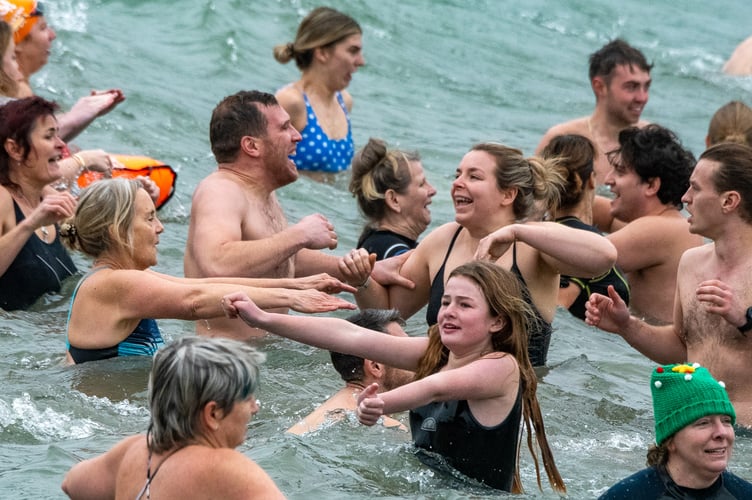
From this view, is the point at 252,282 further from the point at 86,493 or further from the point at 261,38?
the point at 261,38

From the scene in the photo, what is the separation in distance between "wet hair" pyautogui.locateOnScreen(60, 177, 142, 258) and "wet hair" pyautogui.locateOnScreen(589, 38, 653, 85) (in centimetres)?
570

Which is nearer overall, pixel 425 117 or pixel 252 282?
pixel 252 282

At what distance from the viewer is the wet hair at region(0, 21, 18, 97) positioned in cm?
938

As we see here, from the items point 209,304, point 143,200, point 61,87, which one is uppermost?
point 143,200

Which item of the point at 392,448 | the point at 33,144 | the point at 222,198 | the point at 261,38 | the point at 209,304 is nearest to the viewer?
the point at 392,448

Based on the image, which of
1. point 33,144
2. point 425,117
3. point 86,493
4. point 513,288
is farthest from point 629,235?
point 425,117

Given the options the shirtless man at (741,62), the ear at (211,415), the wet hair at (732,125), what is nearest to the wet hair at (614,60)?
the wet hair at (732,125)

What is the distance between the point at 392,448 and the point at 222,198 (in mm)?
2146

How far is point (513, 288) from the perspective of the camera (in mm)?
5406

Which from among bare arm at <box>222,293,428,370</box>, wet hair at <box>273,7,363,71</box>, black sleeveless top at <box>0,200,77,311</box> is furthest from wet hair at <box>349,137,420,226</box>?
wet hair at <box>273,7,363,71</box>

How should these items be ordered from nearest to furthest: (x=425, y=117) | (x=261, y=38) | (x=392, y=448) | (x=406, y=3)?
(x=392, y=448)
(x=425, y=117)
(x=261, y=38)
(x=406, y=3)

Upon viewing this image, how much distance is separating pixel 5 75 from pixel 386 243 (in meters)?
3.39

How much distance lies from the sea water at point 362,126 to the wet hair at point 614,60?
1985mm

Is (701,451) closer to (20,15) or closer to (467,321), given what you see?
(467,321)
